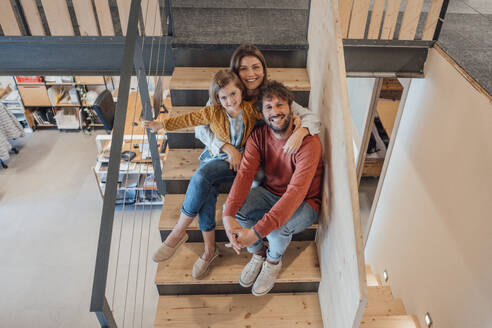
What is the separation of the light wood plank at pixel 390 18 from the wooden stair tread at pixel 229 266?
149 cm

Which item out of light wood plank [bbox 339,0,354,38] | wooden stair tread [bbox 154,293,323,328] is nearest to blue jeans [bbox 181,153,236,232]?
wooden stair tread [bbox 154,293,323,328]

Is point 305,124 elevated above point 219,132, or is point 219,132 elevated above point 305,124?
point 305,124

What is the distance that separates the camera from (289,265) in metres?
2.13

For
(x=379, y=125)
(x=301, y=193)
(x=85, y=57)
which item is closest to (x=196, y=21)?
(x=85, y=57)

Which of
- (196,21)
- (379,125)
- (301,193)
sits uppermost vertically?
(196,21)

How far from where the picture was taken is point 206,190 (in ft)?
6.34

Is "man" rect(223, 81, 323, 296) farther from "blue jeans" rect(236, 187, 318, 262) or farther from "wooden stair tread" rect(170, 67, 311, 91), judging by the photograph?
"wooden stair tread" rect(170, 67, 311, 91)

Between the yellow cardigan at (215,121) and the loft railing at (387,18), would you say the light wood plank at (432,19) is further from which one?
the yellow cardigan at (215,121)

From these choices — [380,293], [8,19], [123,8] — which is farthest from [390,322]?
[8,19]

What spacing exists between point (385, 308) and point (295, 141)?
248 cm

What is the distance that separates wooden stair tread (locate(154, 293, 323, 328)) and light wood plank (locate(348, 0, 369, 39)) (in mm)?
1685

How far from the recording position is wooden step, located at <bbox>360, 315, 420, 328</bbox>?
305cm

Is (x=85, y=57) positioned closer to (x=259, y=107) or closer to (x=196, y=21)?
(x=196, y=21)

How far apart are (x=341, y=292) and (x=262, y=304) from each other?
1.92 feet
